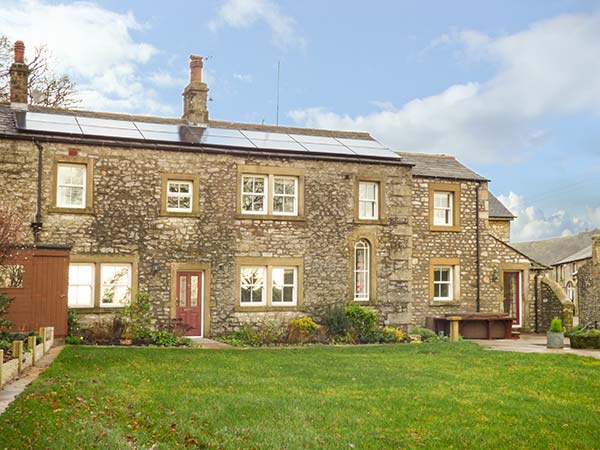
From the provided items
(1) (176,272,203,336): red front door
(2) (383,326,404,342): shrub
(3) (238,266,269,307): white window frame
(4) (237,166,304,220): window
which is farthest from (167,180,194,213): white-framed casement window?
(2) (383,326,404,342): shrub

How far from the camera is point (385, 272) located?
85.8 feet

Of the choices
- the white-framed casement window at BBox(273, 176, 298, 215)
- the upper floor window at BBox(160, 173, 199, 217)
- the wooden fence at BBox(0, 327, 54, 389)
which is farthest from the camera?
the white-framed casement window at BBox(273, 176, 298, 215)

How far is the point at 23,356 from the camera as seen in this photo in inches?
592

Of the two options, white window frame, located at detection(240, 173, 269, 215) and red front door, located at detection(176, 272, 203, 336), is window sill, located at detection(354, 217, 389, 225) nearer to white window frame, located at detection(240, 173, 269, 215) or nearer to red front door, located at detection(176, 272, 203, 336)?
white window frame, located at detection(240, 173, 269, 215)

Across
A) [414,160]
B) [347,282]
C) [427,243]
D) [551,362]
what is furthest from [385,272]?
[551,362]

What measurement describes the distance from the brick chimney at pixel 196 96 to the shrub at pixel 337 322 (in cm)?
834

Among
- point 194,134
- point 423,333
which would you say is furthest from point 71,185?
point 423,333

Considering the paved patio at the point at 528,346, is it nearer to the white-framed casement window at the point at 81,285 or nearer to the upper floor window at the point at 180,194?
the upper floor window at the point at 180,194

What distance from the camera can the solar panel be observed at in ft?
76.9

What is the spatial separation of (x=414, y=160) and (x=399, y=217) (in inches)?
203

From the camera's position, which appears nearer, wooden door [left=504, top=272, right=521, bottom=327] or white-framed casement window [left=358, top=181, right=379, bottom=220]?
white-framed casement window [left=358, top=181, right=379, bottom=220]

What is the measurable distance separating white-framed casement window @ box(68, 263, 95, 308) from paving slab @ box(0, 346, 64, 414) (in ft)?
14.5

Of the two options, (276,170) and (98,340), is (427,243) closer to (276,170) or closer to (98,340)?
(276,170)

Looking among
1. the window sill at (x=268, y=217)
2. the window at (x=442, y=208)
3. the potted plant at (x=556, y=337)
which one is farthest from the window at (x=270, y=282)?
the potted plant at (x=556, y=337)
